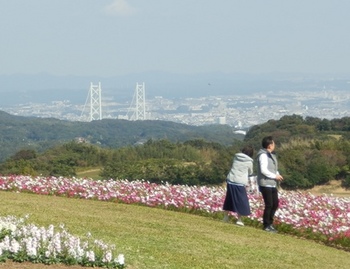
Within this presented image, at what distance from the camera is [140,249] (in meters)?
9.27

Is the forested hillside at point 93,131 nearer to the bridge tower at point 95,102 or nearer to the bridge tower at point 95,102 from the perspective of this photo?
the bridge tower at point 95,102

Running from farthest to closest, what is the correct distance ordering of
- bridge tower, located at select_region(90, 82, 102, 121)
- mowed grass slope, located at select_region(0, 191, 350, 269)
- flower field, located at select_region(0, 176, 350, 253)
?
bridge tower, located at select_region(90, 82, 102, 121) < flower field, located at select_region(0, 176, 350, 253) < mowed grass slope, located at select_region(0, 191, 350, 269)

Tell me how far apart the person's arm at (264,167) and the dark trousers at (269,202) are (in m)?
0.26

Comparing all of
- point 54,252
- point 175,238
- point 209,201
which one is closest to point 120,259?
point 54,252

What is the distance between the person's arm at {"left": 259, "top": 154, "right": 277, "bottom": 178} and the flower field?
160 centimetres

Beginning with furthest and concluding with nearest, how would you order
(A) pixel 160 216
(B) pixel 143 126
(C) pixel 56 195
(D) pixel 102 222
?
(B) pixel 143 126 → (C) pixel 56 195 → (A) pixel 160 216 → (D) pixel 102 222

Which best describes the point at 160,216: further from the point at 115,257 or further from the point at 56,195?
the point at 115,257

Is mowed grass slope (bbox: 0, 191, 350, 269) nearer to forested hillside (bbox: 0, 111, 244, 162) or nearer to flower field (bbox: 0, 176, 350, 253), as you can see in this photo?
flower field (bbox: 0, 176, 350, 253)

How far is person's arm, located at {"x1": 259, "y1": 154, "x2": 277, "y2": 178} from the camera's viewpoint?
12.3 m

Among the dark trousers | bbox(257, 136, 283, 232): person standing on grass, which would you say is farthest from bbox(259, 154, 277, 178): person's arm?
the dark trousers

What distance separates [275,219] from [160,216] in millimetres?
2208

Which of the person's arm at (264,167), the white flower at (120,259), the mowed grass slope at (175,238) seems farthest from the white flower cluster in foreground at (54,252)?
the person's arm at (264,167)

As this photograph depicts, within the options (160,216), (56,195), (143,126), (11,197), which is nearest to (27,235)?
(160,216)

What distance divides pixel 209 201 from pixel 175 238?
4.46 meters
